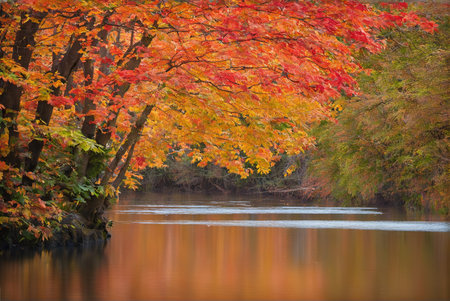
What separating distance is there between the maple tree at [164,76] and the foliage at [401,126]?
4.39 meters

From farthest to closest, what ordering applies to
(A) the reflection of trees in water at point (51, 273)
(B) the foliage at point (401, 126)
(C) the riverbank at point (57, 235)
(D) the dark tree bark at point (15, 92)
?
(B) the foliage at point (401, 126)
(C) the riverbank at point (57, 235)
(D) the dark tree bark at point (15, 92)
(A) the reflection of trees in water at point (51, 273)

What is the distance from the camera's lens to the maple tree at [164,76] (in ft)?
44.1

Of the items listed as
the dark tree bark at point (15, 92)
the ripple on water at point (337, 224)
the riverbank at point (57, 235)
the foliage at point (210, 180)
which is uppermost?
the dark tree bark at point (15, 92)

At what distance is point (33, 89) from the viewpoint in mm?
15961

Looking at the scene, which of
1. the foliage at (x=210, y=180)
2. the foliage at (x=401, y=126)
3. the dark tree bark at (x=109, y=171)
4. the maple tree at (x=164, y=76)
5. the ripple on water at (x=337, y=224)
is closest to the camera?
the maple tree at (x=164, y=76)

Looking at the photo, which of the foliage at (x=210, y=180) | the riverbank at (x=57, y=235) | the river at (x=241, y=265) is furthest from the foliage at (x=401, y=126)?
the foliage at (x=210, y=180)

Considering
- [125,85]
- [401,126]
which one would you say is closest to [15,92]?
[125,85]

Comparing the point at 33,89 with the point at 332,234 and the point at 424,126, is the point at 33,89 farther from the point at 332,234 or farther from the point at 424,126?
the point at 424,126

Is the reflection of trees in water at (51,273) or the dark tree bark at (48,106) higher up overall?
the dark tree bark at (48,106)

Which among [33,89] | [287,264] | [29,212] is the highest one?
[33,89]

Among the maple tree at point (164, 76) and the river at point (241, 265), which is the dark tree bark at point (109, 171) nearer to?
the maple tree at point (164, 76)

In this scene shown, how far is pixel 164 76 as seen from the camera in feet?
56.5

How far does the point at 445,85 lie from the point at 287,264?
35.7ft

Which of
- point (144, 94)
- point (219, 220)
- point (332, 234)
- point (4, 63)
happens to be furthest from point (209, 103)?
point (219, 220)
